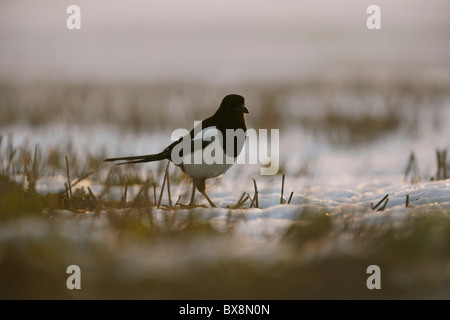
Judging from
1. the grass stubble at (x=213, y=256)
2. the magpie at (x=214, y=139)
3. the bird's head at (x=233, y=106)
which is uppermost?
the bird's head at (x=233, y=106)

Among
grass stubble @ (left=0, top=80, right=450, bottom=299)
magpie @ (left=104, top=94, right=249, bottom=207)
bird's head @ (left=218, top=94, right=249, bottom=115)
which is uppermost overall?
bird's head @ (left=218, top=94, right=249, bottom=115)

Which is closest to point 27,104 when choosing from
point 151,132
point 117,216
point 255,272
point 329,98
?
point 151,132

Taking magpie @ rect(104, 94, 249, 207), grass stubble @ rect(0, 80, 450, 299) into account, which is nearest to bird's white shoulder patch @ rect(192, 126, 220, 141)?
magpie @ rect(104, 94, 249, 207)

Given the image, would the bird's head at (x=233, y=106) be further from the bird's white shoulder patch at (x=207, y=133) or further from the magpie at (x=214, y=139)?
the bird's white shoulder patch at (x=207, y=133)

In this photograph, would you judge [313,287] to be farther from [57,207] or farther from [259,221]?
[57,207]

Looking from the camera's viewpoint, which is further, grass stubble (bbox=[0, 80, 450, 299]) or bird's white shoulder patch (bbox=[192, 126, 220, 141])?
bird's white shoulder patch (bbox=[192, 126, 220, 141])

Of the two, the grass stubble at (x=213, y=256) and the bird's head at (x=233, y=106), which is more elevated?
the bird's head at (x=233, y=106)

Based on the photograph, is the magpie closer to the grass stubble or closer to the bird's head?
the bird's head

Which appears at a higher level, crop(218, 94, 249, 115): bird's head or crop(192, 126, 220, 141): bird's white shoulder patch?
crop(218, 94, 249, 115): bird's head

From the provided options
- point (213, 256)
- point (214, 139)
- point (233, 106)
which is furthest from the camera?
point (233, 106)

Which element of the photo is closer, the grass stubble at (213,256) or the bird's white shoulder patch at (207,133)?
the grass stubble at (213,256)

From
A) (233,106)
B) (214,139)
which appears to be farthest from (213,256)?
(233,106)

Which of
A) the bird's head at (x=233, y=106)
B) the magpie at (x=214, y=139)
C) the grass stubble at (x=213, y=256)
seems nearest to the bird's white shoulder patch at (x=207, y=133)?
the magpie at (x=214, y=139)

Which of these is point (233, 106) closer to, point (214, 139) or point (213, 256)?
point (214, 139)
